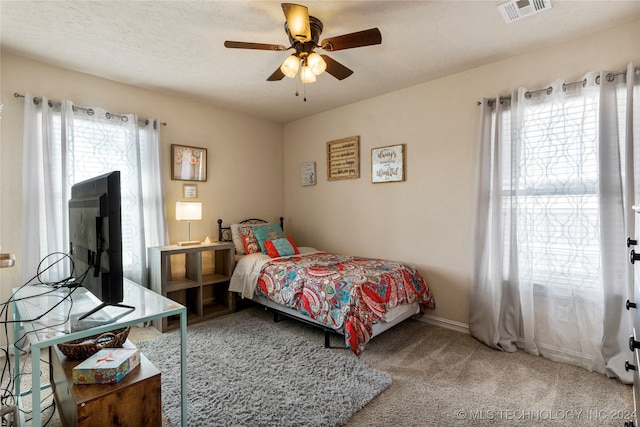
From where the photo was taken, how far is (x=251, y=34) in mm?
2334

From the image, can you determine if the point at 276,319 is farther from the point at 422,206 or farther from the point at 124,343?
the point at 422,206

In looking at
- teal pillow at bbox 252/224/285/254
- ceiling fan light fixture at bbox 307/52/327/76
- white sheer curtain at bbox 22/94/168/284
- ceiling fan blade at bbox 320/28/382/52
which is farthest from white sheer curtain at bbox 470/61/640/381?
white sheer curtain at bbox 22/94/168/284

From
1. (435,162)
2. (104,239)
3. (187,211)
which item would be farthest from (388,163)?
(104,239)

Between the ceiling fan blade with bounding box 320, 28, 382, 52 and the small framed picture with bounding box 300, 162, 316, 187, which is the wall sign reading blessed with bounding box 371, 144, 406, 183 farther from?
the ceiling fan blade with bounding box 320, 28, 382, 52

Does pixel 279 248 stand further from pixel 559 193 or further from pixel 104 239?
pixel 559 193

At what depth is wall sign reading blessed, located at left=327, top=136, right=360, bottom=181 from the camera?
388cm

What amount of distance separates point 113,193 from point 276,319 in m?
2.32

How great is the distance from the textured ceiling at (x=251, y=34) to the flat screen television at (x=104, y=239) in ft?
4.44

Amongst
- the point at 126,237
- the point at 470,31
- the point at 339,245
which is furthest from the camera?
the point at 339,245

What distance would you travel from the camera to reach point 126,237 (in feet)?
10.4

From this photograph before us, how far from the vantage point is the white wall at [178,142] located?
8.55ft

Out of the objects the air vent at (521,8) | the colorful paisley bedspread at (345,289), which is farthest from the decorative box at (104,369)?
the air vent at (521,8)

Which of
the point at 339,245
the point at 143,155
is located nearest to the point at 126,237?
the point at 143,155

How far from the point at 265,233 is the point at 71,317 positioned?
255cm
